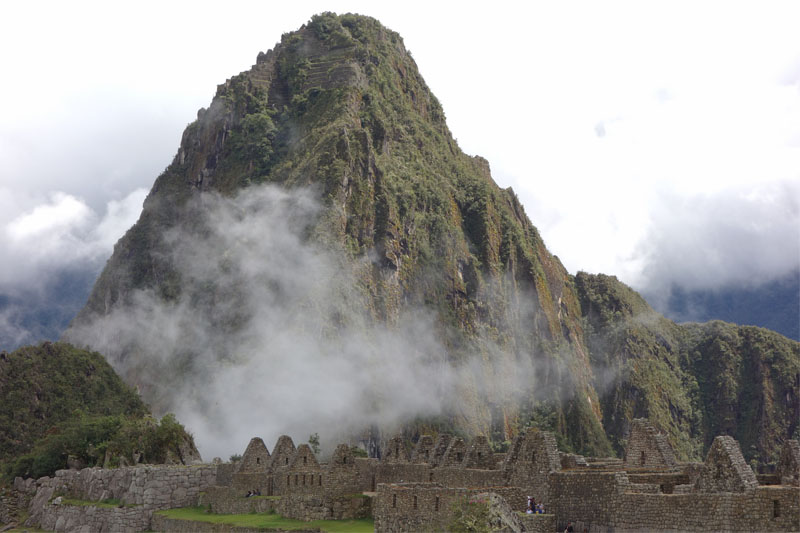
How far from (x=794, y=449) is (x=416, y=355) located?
6194 inches

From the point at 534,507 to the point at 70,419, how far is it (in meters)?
59.9

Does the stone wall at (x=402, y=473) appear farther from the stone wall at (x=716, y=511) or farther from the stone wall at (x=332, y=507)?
the stone wall at (x=716, y=511)

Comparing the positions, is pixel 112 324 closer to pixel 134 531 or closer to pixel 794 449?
pixel 134 531

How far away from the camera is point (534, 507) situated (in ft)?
92.8

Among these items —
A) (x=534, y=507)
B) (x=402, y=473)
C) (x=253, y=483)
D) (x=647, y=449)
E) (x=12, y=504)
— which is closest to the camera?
(x=534, y=507)

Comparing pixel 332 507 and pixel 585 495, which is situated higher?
pixel 585 495

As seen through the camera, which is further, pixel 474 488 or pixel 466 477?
pixel 466 477

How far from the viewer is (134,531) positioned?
155 ft

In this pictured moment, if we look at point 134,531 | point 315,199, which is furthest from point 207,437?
point 134,531

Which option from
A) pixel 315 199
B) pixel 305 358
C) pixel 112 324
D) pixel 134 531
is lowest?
pixel 134 531

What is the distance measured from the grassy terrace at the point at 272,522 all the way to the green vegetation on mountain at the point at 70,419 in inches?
530

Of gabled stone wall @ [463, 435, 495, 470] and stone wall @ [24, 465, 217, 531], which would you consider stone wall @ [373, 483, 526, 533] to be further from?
stone wall @ [24, 465, 217, 531]

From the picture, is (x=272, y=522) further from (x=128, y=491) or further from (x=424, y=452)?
(x=128, y=491)

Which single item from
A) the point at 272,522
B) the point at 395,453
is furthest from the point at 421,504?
the point at 395,453
